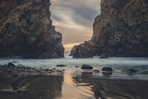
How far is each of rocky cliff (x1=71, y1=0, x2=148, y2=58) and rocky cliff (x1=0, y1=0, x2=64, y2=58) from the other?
29001 millimetres

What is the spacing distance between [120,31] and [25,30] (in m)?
51.2

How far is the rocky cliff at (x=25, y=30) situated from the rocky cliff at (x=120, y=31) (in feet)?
95.1

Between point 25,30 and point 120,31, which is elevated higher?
point 120,31

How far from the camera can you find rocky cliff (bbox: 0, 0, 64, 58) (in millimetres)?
129750

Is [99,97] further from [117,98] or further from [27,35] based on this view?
[27,35]

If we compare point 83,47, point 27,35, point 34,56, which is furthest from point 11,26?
point 83,47

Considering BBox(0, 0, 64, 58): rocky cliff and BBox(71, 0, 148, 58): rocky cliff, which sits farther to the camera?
BBox(71, 0, 148, 58): rocky cliff

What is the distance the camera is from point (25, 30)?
133 meters

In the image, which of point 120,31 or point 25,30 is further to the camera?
point 120,31

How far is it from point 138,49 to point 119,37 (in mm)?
17366

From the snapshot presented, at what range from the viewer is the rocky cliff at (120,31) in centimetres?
14112

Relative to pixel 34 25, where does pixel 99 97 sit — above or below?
below

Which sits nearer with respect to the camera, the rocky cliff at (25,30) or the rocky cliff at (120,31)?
the rocky cliff at (25,30)

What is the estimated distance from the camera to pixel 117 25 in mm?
158125
